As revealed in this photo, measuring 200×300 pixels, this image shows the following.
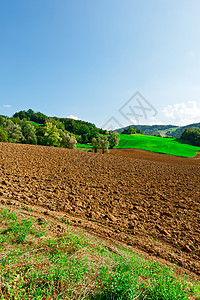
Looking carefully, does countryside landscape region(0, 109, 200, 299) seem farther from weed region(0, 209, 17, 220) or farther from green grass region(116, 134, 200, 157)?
green grass region(116, 134, 200, 157)

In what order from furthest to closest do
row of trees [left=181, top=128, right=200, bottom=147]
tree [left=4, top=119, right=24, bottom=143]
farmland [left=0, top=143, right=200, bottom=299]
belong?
row of trees [left=181, top=128, right=200, bottom=147] < tree [left=4, top=119, right=24, bottom=143] < farmland [left=0, top=143, right=200, bottom=299]

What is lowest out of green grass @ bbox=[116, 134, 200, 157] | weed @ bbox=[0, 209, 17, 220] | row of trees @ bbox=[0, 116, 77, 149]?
weed @ bbox=[0, 209, 17, 220]

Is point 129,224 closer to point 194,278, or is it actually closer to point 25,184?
point 194,278

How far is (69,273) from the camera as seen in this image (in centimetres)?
330

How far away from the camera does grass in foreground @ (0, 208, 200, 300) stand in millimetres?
2924

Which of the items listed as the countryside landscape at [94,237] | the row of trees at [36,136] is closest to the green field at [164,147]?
the row of trees at [36,136]

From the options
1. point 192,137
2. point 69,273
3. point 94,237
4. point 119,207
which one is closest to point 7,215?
point 94,237

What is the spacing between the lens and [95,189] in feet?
35.7

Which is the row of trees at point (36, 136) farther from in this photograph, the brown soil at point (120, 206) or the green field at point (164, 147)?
the brown soil at point (120, 206)

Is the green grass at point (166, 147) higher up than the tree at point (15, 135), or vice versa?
the tree at point (15, 135)

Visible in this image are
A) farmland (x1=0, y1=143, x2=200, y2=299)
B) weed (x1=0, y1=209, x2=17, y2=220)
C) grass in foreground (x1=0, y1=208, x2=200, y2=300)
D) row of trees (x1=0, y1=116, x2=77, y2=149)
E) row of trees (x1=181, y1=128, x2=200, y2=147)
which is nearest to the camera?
grass in foreground (x1=0, y1=208, x2=200, y2=300)

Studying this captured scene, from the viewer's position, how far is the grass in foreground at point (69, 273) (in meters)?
2.92

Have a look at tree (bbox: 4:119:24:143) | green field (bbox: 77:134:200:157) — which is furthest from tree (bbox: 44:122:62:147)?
green field (bbox: 77:134:200:157)

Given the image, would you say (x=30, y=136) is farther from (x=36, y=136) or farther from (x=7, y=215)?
(x=7, y=215)
